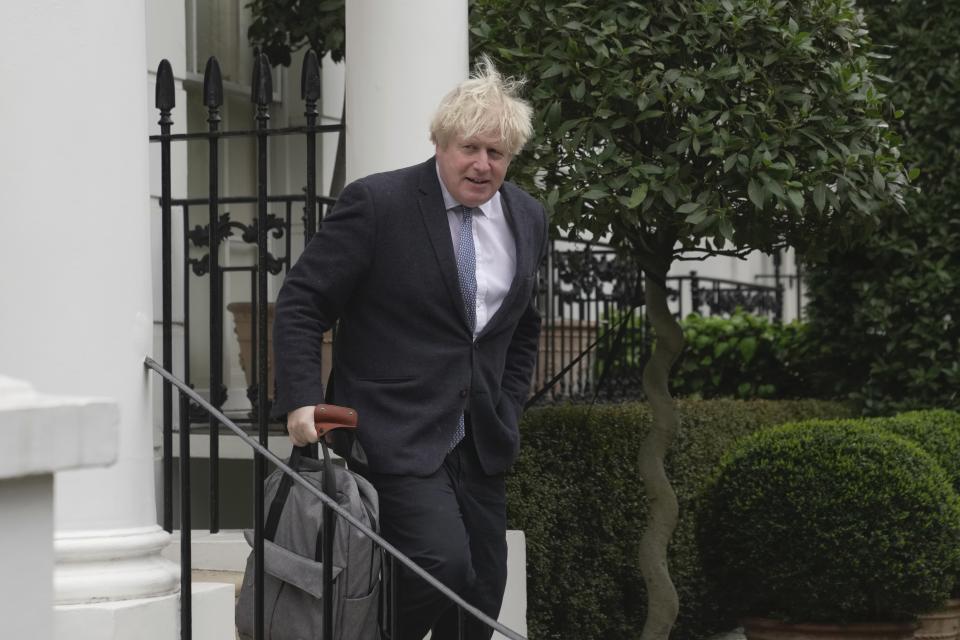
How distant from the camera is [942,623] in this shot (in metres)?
6.91

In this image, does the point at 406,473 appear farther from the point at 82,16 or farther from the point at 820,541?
the point at 820,541

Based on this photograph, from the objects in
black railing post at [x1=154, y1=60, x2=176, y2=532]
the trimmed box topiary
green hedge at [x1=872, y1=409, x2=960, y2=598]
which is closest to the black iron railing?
green hedge at [x1=872, y1=409, x2=960, y2=598]

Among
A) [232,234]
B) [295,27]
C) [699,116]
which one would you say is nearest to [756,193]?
[699,116]

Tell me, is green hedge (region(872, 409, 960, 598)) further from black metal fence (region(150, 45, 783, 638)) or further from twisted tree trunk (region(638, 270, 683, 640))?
twisted tree trunk (region(638, 270, 683, 640))

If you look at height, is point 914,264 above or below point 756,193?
below

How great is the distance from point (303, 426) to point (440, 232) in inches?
24.3

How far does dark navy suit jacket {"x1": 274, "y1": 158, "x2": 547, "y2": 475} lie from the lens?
147 inches

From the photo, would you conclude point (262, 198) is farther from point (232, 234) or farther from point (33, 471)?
point (33, 471)

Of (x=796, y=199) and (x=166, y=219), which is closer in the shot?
(x=166, y=219)

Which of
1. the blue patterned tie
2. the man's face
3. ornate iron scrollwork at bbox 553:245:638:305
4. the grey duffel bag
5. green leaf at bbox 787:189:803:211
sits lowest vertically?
the grey duffel bag

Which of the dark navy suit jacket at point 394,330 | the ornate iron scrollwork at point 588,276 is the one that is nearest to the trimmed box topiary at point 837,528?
the ornate iron scrollwork at point 588,276

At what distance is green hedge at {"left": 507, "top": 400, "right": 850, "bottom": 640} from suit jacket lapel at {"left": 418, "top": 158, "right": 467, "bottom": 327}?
2.40m

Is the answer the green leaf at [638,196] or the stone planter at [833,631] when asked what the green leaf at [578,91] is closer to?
the green leaf at [638,196]

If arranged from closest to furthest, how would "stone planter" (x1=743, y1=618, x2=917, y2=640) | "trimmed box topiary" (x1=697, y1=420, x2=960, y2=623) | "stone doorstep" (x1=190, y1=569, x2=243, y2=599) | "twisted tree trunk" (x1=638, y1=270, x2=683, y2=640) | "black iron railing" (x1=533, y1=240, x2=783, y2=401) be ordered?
"stone doorstep" (x1=190, y1=569, x2=243, y2=599), "twisted tree trunk" (x1=638, y1=270, x2=683, y2=640), "trimmed box topiary" (x1=697, y1=420, x2=960, y2=623), "stone planter" (x1=743, y1=618, x2=917, y2=640), "black iron railing" (x1=533, y1=240, x2=783, y2=401)
